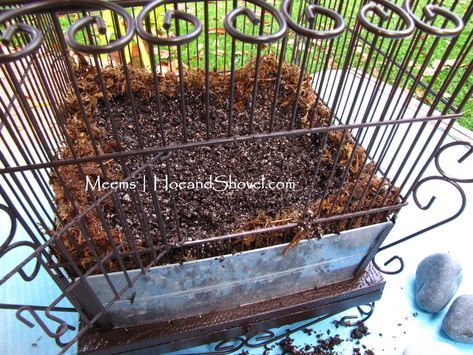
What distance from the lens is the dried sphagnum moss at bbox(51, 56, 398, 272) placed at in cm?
60

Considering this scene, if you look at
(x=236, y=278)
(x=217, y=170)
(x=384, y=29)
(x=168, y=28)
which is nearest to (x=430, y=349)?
(x=236, y=278)

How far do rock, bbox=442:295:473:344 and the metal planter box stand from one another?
0.24 m

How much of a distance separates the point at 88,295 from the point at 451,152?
1.11m

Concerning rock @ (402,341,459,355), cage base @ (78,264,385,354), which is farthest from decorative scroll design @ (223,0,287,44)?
rock @ (402,341,459,355)

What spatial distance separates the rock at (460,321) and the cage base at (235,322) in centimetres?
16

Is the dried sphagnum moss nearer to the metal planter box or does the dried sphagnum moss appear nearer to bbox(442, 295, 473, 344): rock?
the metal planter box

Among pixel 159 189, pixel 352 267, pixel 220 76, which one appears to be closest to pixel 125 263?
pixel 159 189

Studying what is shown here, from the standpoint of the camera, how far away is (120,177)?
2.56 ft

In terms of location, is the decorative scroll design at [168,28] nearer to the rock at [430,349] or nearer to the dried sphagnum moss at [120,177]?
the dried sphagnum moss at [120,177]

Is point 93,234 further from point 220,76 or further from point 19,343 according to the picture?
point 220,76

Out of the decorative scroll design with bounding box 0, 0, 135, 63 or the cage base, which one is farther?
the cage base

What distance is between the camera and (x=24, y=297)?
863 mm

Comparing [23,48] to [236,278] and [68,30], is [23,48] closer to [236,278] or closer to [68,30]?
[68,30]

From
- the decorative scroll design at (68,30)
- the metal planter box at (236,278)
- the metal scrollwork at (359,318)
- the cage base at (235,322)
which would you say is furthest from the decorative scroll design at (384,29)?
the metal scrollwork at (359,318)
